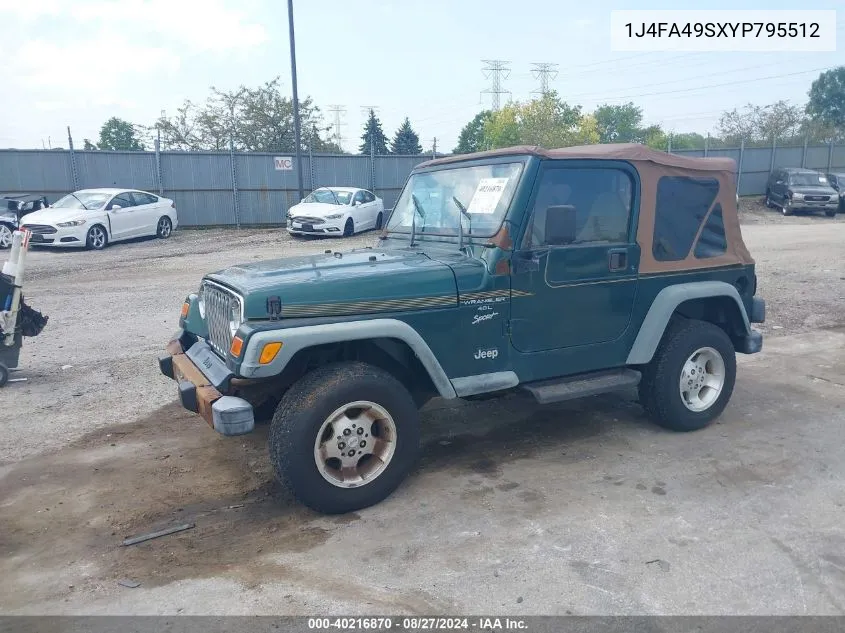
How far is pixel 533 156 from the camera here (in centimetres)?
431

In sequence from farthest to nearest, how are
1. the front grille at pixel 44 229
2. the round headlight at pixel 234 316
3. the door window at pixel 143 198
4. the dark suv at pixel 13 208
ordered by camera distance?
1. the door window at pixel 143 198
2. the dark suv at pixel 13 208
3. the front grille at pixel 44 229
4. the round headlight at pixel 234 316

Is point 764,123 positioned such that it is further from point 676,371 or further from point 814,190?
point 676,371

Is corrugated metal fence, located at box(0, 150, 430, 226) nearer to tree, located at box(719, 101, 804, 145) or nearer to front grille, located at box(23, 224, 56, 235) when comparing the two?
front grille, located at box(23, 224, 56, 235)

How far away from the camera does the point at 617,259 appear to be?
4625 millimetres

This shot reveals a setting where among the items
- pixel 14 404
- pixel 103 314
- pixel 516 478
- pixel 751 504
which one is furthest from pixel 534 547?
pixel 103 314

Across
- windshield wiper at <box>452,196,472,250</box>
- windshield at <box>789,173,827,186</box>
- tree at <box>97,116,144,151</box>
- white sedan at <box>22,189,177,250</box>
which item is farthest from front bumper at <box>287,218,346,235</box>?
tree at <box>97,116,144,151</box>

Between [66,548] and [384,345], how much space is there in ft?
6.74

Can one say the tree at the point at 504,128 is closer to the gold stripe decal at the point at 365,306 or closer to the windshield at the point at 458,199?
the windshield at the point at 458,199

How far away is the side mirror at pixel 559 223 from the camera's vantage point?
415 cm

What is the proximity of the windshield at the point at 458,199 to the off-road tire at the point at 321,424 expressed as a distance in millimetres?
1251

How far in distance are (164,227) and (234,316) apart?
52.3 feet

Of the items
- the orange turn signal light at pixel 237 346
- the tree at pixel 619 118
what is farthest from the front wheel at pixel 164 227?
the tree at pixel 619 118

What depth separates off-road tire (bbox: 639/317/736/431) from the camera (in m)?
4.93

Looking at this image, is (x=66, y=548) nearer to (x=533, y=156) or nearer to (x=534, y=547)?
(x=534, y=547)
